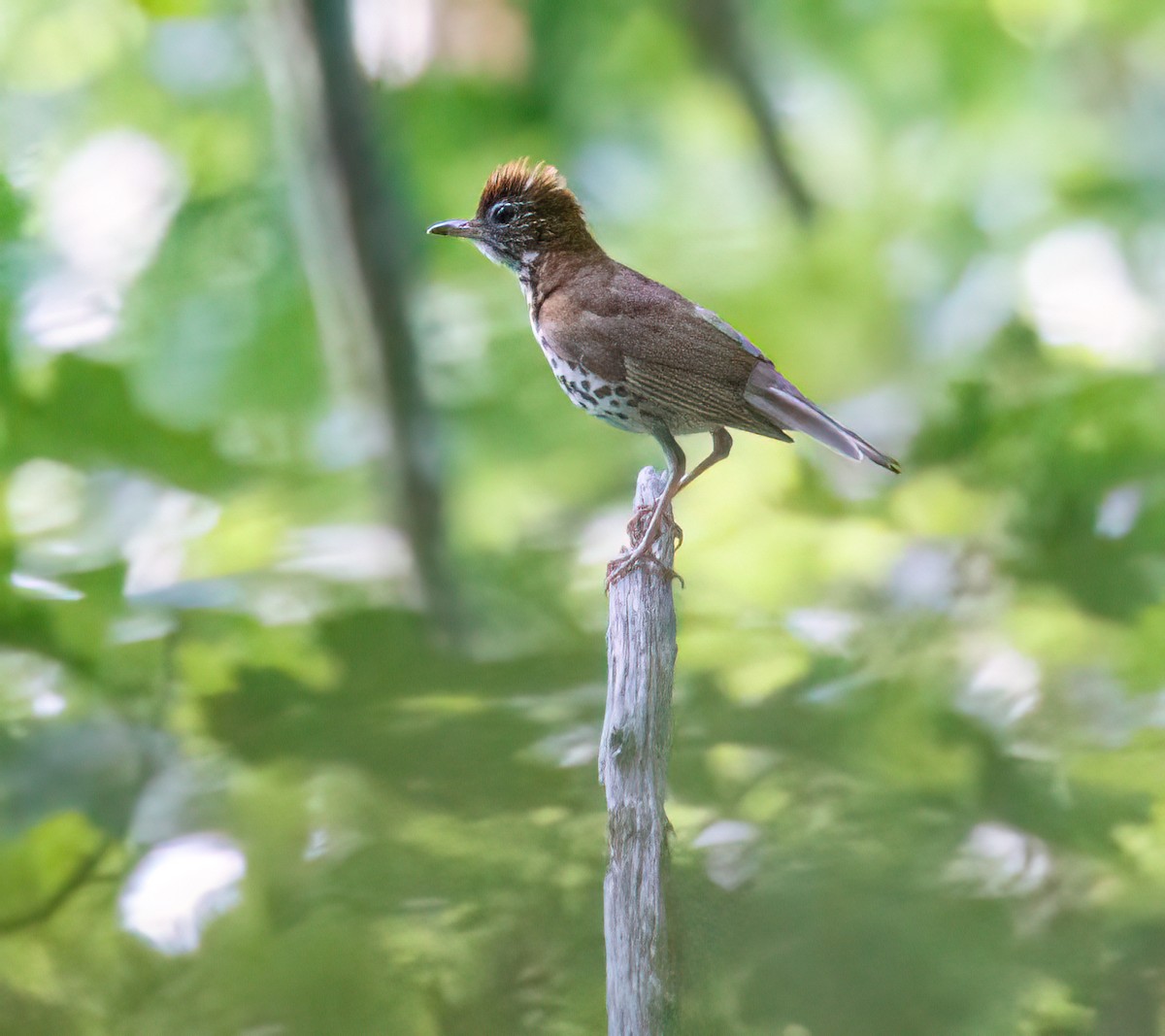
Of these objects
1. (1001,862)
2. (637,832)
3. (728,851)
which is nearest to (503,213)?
(637,832)

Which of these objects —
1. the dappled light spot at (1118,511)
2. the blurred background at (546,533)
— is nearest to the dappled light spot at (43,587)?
the blurred background at (546,533)

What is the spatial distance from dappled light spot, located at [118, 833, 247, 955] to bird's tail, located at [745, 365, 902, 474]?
116cm

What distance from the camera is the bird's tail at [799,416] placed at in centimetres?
115

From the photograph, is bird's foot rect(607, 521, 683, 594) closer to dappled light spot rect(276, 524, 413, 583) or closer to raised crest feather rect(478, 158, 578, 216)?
raised crest feather rect(478, 158, 578, 216)

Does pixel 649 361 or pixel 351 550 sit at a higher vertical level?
pixel 351 550

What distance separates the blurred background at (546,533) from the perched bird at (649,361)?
0.48m

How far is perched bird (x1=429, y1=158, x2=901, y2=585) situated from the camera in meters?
1.22

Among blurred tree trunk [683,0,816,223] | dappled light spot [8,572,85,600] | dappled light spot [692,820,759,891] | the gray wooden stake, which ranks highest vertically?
blurred tree trunk [683,0,816,223]

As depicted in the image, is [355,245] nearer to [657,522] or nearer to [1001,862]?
[657,522]

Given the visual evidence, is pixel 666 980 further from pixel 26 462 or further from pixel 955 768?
pixel 26 462

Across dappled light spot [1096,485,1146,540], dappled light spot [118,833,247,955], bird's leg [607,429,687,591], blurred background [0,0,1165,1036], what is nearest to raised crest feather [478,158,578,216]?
bird's leg [607,429,687,591]

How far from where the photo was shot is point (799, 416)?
1189mm

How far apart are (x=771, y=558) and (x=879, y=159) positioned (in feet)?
5.49

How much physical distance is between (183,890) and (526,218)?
45.4 inches
